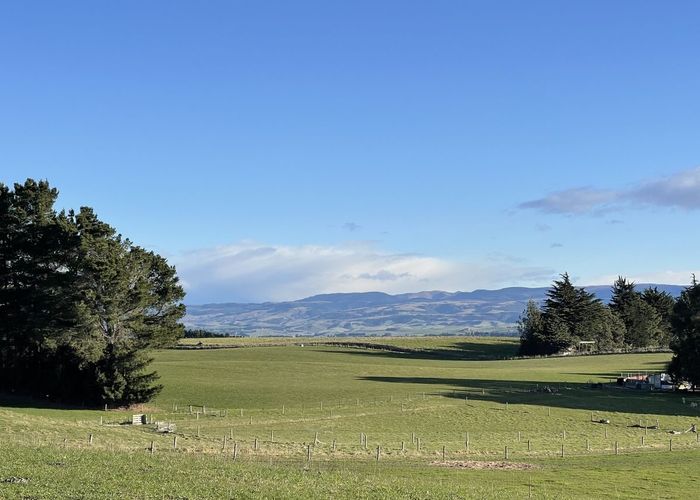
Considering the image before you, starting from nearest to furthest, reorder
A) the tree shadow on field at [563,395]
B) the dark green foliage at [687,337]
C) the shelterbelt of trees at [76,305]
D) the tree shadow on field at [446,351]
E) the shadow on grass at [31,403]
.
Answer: the shadow on grass at [31,403]
the shelterbelt of trees at [76,305]
the tree shadow on field at [563,395]
the dark green foliage at [687,337]
the tree shadow on field at [446,351]

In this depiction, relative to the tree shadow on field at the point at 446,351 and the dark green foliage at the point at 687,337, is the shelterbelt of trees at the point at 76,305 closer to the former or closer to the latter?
the dark green foliage at the point at 687,337

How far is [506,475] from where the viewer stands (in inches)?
1540

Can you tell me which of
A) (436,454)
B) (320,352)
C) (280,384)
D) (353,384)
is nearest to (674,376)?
(353,384)

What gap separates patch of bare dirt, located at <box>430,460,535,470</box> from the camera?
4167cm

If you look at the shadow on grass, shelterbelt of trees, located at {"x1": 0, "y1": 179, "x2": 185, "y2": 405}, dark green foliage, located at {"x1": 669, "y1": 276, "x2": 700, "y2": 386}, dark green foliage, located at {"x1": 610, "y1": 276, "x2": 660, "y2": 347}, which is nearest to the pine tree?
dark green foliage, located at {"x1": 610, "y1": 276, "x2": 660, "y2": 347}

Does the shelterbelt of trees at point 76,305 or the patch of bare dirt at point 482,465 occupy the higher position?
the shelterbelt of trees at point 76,305

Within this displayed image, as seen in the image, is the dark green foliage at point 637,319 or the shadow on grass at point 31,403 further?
the dark green foliage at point 637,319

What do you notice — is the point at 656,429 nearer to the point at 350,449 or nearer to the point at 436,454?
the point at 436,454

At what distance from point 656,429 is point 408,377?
46.6 metres

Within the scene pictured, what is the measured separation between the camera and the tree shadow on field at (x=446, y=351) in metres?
161

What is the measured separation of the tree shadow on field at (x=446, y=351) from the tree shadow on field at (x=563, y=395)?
55527 millimetres

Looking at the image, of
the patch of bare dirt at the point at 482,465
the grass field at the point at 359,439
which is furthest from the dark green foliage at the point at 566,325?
the patch of bare dirt at the point at 482,465

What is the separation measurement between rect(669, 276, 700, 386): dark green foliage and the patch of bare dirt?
59.4 metres

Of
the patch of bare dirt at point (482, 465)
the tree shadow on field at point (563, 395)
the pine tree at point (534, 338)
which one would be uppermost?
the pine tree at point (534, 338)
